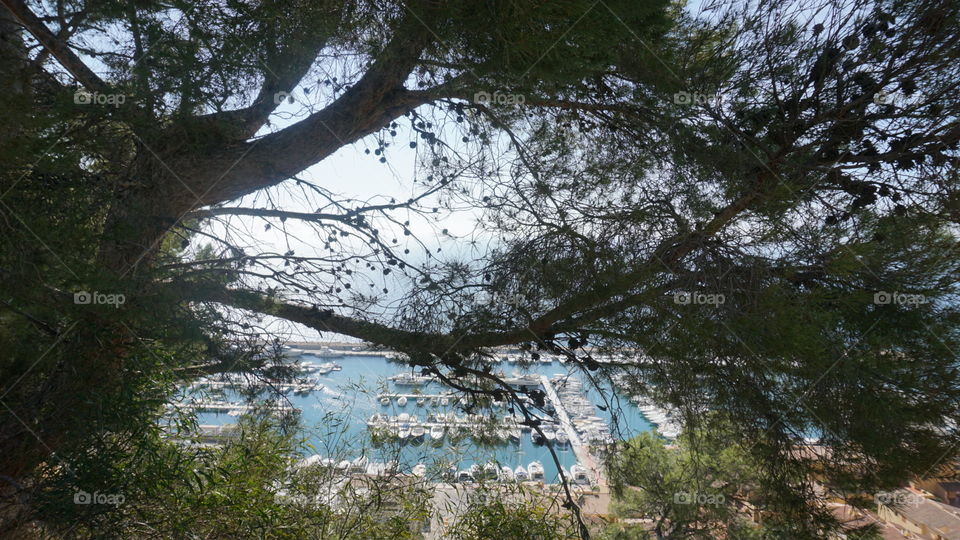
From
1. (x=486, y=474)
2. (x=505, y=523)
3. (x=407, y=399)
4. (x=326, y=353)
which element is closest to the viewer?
(x=505, y=523)

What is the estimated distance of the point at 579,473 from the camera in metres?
3.15

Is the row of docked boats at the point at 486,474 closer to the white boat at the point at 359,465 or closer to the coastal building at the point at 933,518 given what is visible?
the white boat at the point at 359,465

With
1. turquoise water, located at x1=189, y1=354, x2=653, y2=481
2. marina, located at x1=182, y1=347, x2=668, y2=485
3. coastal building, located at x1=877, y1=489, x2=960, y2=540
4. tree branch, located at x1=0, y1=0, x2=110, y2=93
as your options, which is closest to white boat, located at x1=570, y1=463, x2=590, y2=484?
marina, located at x1=182, y1=347, x2=668, y2=485

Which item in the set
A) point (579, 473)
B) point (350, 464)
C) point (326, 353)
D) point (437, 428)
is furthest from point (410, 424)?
point (579, 473)

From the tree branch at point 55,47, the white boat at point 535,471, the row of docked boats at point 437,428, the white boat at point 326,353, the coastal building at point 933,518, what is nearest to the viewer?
the tree branch at point 55,47

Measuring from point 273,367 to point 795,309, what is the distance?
162cm

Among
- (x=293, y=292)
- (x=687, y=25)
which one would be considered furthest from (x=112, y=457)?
(x=687, y=25)

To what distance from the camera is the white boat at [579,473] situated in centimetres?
308

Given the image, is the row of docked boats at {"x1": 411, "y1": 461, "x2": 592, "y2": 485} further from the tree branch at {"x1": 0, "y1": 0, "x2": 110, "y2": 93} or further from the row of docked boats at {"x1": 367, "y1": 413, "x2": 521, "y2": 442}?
the tree branch at {"x1": 0, "y1": 0, "x2": 110, "y2": 93}

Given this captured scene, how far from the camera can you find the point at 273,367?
172 cm

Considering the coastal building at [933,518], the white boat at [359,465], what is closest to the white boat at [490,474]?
the white boat at [359,465]

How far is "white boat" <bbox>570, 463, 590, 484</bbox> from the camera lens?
121 inches

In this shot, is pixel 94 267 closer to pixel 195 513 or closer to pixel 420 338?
pixel 420 338

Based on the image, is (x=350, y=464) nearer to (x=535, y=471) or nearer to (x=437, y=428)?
(x=437, y=428)
